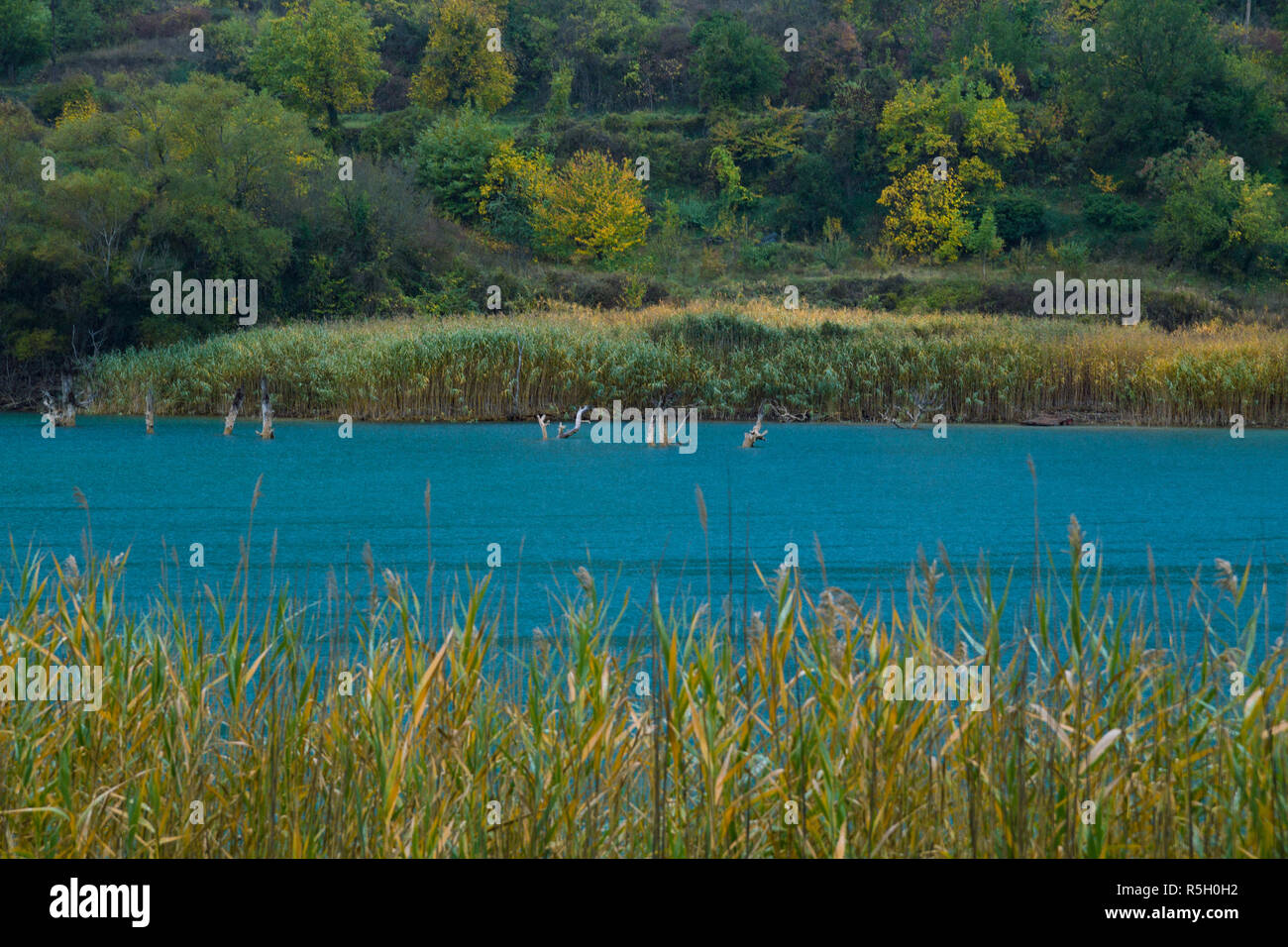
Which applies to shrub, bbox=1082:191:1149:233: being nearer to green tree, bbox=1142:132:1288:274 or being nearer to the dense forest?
the dense forest

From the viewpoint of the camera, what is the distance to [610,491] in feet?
62.5

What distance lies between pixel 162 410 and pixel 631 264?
2184cm

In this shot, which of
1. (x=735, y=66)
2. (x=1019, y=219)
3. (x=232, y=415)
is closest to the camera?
(x=232, y=415)

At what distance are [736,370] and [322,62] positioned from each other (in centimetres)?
3507

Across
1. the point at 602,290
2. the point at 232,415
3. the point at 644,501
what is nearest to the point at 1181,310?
the point at 602,290

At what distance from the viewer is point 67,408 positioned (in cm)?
2934

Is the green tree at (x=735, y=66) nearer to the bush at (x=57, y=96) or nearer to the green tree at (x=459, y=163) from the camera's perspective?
the green tree at (x=459, y=163)

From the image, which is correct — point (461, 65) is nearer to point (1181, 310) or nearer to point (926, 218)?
point (926, 218)

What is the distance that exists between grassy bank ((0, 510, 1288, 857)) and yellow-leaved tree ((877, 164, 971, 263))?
155 ft

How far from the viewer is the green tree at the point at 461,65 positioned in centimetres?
6259

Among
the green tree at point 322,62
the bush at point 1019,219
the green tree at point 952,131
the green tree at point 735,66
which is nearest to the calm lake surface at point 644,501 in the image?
the bush at point 1019,219
